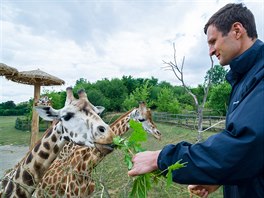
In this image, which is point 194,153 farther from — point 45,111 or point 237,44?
point 45,111

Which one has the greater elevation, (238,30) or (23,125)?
(238,30)

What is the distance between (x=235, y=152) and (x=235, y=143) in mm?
32

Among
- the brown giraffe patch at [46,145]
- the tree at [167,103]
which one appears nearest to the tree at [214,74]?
the brown giraffe patch at [46,145]

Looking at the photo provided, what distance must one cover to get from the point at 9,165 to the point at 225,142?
7.82m

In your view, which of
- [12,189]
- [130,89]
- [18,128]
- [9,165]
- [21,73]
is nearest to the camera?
[12,189]

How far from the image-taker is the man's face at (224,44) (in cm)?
127

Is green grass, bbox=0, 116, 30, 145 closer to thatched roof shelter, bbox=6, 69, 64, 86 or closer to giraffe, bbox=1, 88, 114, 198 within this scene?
thatched roof shelter, bbox=6, 69, 64, 86

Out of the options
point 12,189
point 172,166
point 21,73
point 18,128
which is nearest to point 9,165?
point 21,73

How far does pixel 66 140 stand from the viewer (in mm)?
2377

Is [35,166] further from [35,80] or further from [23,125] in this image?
[23,125]

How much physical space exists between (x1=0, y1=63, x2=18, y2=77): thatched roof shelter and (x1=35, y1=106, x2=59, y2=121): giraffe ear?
298 centimetres

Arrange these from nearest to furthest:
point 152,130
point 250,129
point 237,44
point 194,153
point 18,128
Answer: point 250,129
point 194,153
point 237,44
point 152,130
point 18,128

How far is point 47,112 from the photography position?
91.7 inches

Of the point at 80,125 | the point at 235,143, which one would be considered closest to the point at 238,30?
the point at 235,143
